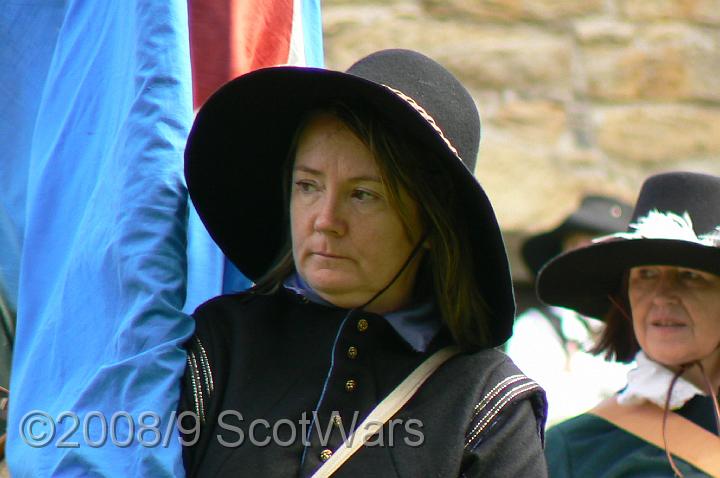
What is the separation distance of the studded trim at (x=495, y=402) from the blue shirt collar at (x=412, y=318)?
0.14 m

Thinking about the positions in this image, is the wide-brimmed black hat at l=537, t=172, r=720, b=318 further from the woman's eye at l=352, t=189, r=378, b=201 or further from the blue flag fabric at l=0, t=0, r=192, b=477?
the blue flag fabric at l=0, t=0, r=192, b=477

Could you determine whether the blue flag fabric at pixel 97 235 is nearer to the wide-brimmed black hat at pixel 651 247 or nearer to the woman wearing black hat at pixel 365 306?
the woman wearing black hat at pixel 365 306

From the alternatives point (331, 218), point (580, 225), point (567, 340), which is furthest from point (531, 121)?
point (331, 218)

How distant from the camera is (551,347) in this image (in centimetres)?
459

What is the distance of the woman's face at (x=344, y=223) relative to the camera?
222cm

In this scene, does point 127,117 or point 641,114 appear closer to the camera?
point 127,117

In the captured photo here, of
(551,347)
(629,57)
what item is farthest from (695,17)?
(551,347)

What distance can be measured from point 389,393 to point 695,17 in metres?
3.52

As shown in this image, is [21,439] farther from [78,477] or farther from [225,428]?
[225,428]

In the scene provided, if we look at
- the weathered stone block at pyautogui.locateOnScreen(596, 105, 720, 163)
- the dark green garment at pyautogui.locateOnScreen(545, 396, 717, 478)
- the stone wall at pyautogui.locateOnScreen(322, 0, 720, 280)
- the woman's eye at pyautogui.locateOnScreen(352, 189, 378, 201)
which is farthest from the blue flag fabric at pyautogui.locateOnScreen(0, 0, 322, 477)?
the weathered stone block at pyautogui.locateOnScreen(596, 105, 720, 163)

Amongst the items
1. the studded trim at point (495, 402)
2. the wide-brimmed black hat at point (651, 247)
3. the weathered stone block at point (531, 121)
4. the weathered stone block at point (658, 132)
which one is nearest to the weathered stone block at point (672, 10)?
the weathered stone block at point (658, 132)

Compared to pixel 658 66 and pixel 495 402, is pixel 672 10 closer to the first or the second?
pixel 658 66

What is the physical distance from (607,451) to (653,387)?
18 cm

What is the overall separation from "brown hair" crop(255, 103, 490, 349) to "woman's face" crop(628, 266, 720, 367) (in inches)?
37.4
